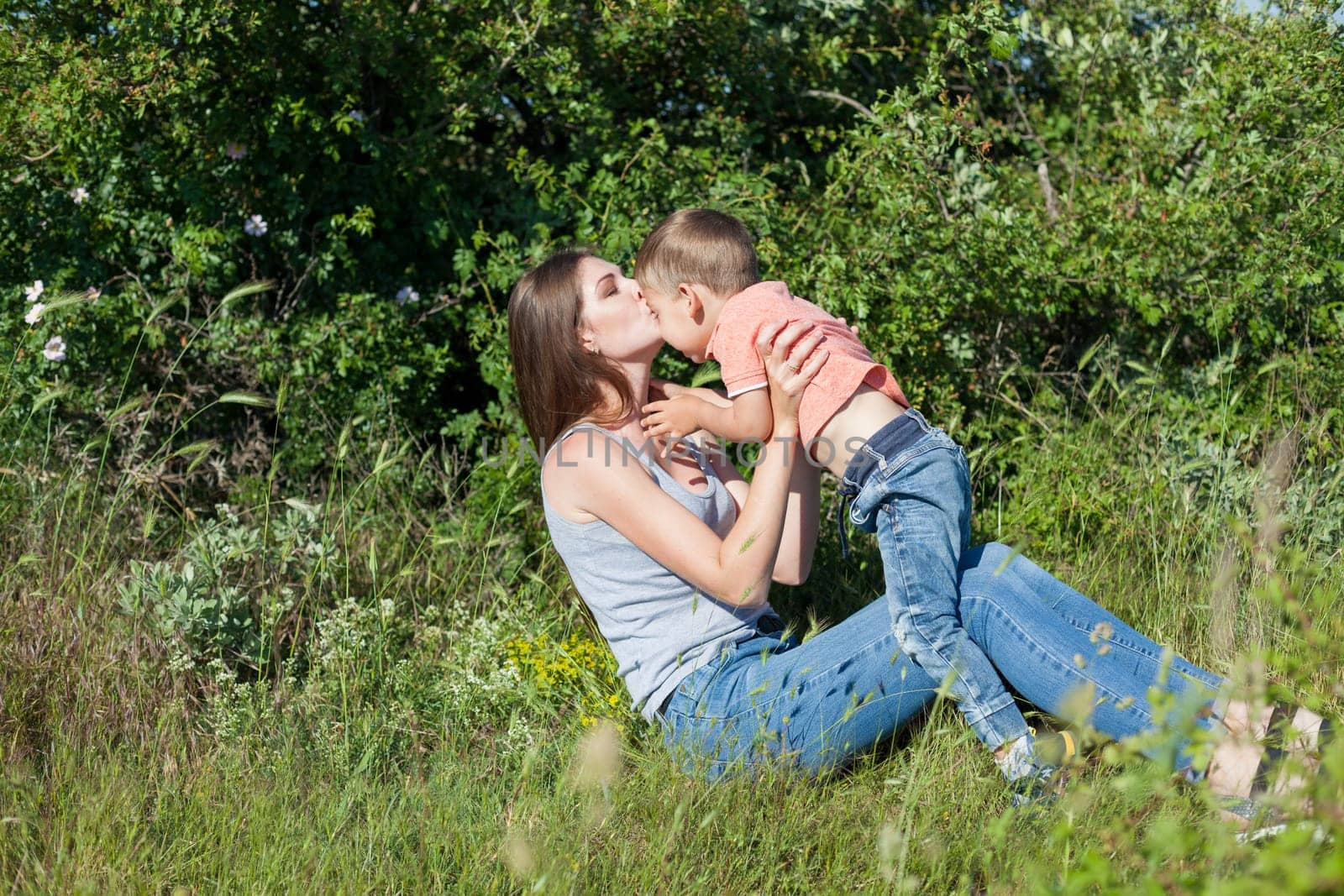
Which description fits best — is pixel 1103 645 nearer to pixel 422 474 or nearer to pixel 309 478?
pixel 422 474

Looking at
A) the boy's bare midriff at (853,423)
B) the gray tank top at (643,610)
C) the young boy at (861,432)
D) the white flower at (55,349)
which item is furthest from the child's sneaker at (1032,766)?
the white flower at (55,349)

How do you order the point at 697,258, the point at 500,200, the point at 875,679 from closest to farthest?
1. the point at 875,679
2. the point at 697,258
3. the point at 500,200

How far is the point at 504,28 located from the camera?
12.8ft

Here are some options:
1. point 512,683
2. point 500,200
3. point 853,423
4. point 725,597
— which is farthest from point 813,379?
point 500,200

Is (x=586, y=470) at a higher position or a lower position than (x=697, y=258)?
lower

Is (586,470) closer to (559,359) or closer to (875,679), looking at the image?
(559,359)

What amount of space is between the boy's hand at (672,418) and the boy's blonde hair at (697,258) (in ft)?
1.00

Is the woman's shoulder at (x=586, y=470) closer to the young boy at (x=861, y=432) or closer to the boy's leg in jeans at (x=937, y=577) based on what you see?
the young boy at (x=861, y=432)

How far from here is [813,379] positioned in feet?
9.27

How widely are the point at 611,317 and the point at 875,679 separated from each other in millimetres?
1092

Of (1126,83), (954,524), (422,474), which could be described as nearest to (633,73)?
(422,474)

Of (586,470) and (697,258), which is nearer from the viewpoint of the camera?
(586,470)

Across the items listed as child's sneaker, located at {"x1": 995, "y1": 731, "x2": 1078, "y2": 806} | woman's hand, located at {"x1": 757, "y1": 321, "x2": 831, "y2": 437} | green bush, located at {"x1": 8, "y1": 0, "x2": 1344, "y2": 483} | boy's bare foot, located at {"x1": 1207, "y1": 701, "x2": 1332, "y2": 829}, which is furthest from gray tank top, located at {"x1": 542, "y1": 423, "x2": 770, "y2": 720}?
green bush, located at {"x1": 8, "y1": 0, "x2": 1344, "y2": 483}

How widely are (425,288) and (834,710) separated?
2.61 m
